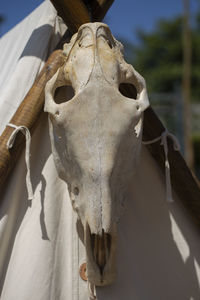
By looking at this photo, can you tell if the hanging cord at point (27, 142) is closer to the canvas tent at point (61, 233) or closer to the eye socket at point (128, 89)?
the canvas tent at point (61, 233)

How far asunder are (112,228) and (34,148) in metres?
0.39

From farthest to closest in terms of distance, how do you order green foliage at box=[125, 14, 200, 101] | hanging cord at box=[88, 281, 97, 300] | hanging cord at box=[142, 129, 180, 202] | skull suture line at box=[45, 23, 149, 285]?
1. green foliage at box=[125, 14, 200, 101]
2. hanging cord at box=[142, 129, 180, 202]
3. hanging cord at box=[88, 281, 97, 300]
4. skull suture line at box=[45, 23, 149, 285]

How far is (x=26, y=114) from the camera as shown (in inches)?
35.7

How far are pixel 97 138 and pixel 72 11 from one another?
44 centimetres

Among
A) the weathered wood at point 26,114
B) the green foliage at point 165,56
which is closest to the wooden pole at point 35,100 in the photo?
the weathered wood at point 26,114

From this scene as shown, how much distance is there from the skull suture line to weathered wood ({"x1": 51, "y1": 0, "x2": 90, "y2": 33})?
17cm

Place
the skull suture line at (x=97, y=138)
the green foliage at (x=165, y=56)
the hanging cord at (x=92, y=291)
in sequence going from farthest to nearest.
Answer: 1. the green foliage at (x=165, y=56)
2. the hanging cord at (x=92, y=291)
3. the skull suture line at (x=97, y=138)

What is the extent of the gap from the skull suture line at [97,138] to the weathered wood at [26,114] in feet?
0.44

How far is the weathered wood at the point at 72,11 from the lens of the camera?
0.93 m

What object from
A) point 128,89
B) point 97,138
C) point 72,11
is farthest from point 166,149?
point 72,11

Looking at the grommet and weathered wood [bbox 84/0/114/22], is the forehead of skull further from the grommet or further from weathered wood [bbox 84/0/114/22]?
the grommet

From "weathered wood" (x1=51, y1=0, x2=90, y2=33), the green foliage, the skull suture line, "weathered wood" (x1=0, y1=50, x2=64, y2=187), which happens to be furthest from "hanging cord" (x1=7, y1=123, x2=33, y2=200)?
the green foliage

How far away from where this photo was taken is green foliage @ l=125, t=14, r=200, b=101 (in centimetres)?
1206

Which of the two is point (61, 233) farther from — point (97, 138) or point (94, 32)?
point (94, 32)
